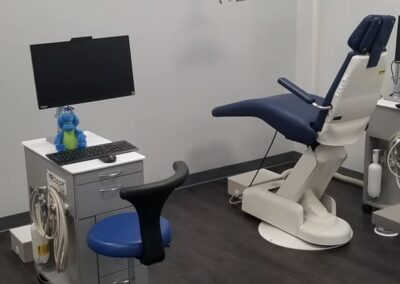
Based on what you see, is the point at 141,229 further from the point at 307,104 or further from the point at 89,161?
the point at 307,104

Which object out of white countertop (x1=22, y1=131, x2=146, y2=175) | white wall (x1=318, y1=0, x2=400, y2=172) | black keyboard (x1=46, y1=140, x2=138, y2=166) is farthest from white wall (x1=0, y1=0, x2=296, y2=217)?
black keyboard (x1=46, y1=140, x2=138, y2=166)

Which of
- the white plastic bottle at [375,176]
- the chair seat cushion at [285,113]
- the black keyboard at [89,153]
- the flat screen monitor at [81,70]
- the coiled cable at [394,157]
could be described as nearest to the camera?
the black keyboard at [89,153]

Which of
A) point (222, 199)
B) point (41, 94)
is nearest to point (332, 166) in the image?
point (222, 199)

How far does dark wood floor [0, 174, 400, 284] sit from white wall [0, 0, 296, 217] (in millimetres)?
637

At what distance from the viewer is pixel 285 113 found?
362 cm

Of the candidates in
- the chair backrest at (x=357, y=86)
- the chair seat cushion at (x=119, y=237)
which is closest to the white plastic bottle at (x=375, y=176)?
the chair backrest at (x=357, y=86)

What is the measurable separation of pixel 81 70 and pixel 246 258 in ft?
4.73

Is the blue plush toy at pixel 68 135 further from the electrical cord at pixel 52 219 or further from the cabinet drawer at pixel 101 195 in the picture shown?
the cabinet drawer at pixel 101 195

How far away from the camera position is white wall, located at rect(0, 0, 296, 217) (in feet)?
12.5

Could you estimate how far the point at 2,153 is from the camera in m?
3.81

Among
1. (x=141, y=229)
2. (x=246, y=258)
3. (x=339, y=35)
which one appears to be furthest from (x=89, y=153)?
(x=339, y=35)

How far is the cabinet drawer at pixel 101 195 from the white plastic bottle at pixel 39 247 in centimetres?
46

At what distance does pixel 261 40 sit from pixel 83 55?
2076 mm

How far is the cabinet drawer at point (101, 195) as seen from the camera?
2.79m
